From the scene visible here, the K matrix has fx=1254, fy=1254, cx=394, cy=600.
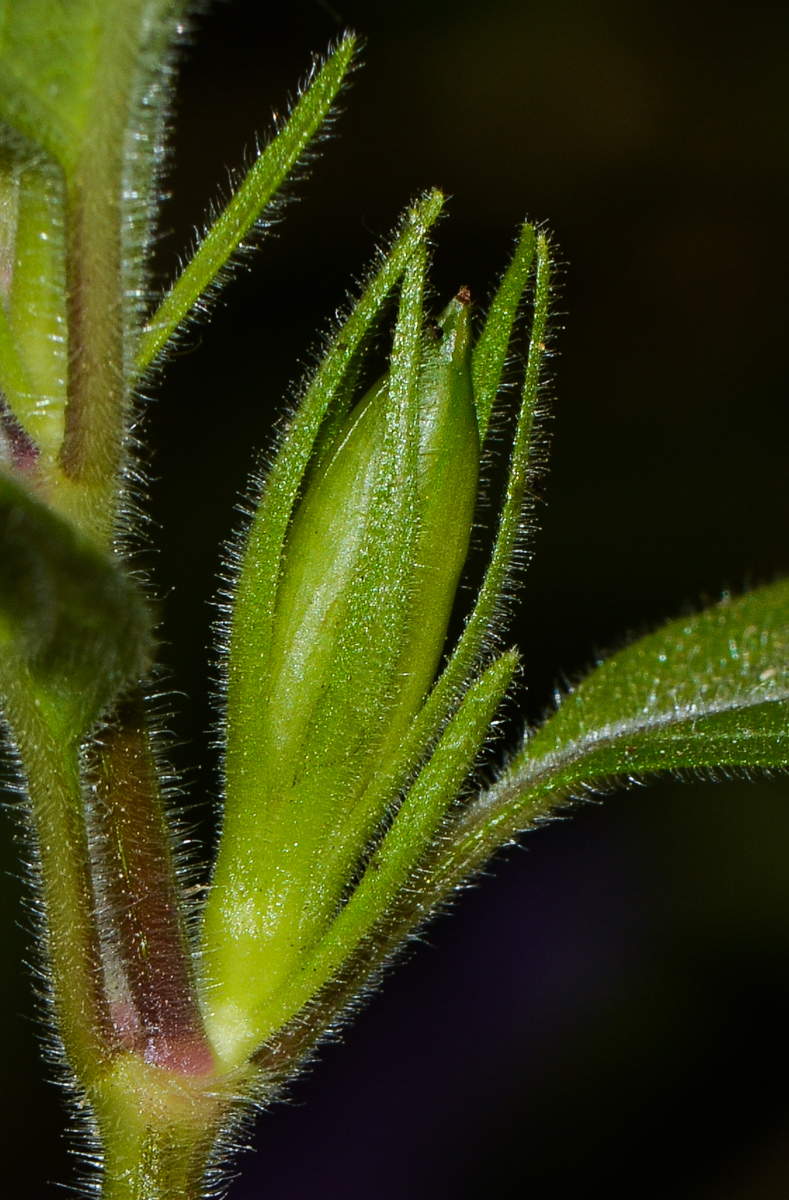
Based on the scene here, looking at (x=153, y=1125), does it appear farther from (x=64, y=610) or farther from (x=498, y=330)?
(x=498, y=330)

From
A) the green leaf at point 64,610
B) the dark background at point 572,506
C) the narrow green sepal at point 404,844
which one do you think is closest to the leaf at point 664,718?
the narrow green sepal at point 404,844

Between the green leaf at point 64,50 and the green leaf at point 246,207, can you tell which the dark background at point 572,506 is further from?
the green leaf at point 64,50

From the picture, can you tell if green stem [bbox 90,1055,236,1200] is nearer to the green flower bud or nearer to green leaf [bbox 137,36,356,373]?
the green flower bud

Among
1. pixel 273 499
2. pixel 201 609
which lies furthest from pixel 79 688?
pixel 201 609

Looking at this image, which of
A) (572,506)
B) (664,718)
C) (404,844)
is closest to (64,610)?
(404,844)

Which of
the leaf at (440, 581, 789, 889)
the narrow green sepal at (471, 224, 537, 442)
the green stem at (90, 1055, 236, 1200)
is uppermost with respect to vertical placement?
the narrow green sepal at (471, 224, 537, 442)

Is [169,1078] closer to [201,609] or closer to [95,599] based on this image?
[95,599]

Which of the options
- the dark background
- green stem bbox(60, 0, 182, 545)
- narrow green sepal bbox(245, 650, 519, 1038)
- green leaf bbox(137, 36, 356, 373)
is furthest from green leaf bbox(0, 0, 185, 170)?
the dark background
